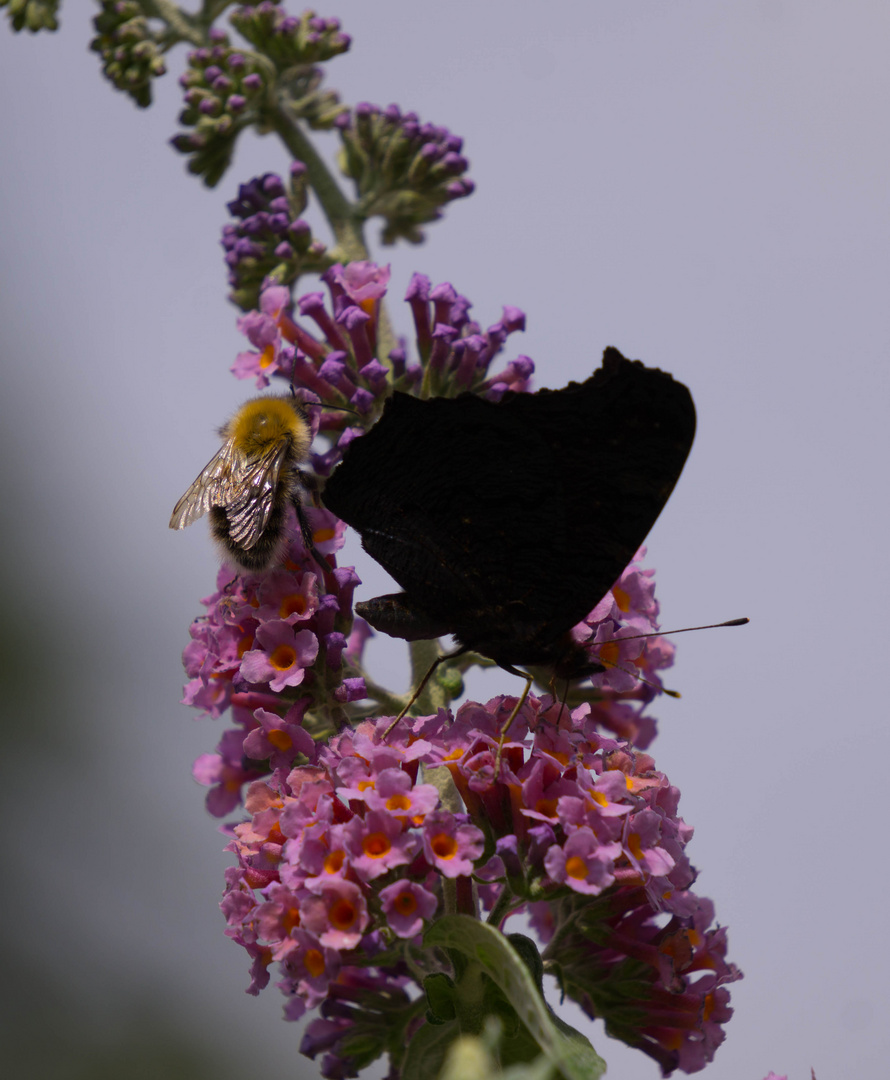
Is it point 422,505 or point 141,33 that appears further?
point 141,33

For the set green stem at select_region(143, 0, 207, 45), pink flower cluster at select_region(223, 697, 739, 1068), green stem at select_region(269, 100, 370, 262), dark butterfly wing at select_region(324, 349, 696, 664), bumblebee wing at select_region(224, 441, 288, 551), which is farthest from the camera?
green stem at select_region(143, 0, 207, 45)

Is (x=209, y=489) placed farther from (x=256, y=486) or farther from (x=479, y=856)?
(x=479, y=856)

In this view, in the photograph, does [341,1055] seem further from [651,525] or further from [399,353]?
[399,353]

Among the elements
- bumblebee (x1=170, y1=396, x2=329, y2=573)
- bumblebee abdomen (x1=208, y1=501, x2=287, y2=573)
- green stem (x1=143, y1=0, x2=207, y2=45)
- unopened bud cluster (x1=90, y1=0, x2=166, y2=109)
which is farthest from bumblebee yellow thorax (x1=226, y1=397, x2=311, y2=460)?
green stem (x1=143, y1=0, x2=207, y2=45)

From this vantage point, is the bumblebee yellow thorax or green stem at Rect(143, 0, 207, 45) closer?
the bumblebee yellow thorax

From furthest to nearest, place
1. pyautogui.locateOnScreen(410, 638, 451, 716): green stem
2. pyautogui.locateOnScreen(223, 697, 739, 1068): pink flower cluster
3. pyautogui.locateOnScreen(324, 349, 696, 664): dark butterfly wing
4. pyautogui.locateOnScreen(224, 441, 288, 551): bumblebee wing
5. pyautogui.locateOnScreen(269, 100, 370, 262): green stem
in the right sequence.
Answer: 1. pyautogui.locateOnScreen(269, 100, 370, 262): green stem
2. pyautogui.locateOnScreen(410, 638, 451, 716): green stem
3. pyautogui.locateOnScreen(224, 441, 288, 551): bumblebee wing
4. pyautogui.locateOnScreen(324, 349, 696, 664): dark butterfly wing
5. pyautogui.locateOnScreen(223, 697, 739, 1068): pink flower cluster

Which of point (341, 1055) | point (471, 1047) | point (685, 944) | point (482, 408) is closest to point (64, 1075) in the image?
point (341, 1055)

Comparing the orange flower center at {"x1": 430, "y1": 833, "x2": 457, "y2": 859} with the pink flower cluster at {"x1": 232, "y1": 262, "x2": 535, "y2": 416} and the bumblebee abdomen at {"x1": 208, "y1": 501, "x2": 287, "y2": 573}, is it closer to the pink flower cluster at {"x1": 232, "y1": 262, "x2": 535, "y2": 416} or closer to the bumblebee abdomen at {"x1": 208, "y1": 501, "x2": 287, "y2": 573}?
the bumblebee abdomen at {"x1": 208, "y1": 501, "x2": 287, "y2": 573}

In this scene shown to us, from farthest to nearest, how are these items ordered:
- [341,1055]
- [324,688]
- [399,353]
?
[399,353] < [324,688] < [341,1055]
